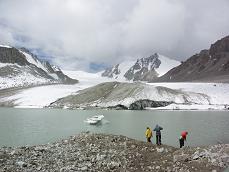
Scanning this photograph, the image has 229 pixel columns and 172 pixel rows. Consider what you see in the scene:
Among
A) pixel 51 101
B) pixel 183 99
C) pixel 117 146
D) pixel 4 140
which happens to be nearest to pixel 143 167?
pixel 117 146

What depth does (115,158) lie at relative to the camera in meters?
26.8

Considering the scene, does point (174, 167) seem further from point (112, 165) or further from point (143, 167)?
point (112, 165)

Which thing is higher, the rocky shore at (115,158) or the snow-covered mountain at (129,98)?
the snow-covered mountain at (129,98)

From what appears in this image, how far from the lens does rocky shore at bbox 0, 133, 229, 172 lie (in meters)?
24.1

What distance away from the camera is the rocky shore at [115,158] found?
24141mm

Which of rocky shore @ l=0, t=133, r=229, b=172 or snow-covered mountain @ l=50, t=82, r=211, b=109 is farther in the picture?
snow-covered mountain @ l=50, t=82, r=211, b=109

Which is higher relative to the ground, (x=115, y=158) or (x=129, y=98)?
(x=129, y=98)

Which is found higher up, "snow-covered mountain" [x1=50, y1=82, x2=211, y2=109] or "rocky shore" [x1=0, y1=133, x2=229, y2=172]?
"snow-covered mountain" [x1=50, y1=82, x2=211, y2=109]

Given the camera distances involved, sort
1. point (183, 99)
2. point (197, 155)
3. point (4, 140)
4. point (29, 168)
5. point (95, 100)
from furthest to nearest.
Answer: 1. point (95, 100)
2. point (183, 99)
3. point (4, 140)
4. point (197, 155)
5. point (29, 168)

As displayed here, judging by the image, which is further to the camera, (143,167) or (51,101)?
(51,101)

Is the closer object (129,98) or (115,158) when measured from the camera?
(115,158)

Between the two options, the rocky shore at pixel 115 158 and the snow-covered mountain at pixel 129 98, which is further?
the snow-covered mountain at pixel 129 98

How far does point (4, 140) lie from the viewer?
44062 mm

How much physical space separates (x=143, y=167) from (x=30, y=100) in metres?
154
